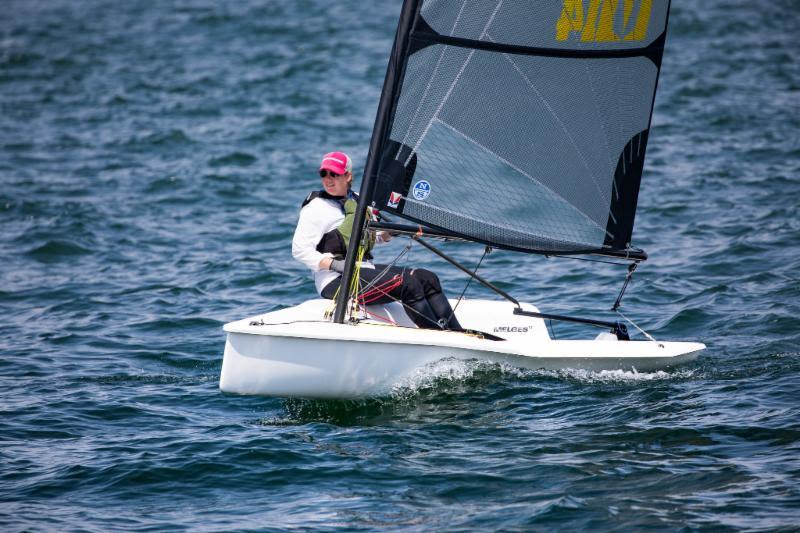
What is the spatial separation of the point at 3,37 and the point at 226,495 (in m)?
19.3

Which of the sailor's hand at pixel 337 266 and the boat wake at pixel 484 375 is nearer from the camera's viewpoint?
the boat wake at pixel 484 375

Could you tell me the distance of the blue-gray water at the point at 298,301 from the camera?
5.03 m

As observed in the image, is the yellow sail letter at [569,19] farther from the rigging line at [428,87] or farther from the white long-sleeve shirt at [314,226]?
the white long-sleeve shirt at [314,226]

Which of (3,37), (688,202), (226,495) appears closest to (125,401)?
(226,495)

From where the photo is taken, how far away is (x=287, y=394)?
5.98 meters

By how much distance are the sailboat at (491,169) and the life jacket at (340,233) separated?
7.9 inches

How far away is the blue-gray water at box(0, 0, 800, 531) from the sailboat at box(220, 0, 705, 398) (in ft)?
0.79

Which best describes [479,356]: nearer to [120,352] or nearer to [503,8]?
[503,8]

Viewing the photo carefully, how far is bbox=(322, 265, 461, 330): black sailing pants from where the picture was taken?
6.37 metres

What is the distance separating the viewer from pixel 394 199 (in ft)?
19.9

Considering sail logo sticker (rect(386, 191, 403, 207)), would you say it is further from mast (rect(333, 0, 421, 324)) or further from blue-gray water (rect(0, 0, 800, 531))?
blue-gray water (rect(0, 0, 800, 531))

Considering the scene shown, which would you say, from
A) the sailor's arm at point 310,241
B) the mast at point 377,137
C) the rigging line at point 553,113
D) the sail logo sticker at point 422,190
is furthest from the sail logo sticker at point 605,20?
the sailor's arm at point 310,241

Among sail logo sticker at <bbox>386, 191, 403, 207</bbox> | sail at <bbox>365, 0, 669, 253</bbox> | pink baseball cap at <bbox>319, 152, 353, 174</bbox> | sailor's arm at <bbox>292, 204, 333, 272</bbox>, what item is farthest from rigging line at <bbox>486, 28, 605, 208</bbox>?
sailor's arm at <bbox>292, 204, 333, 272</bbox>

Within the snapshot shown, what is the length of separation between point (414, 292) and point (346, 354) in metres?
0.68
